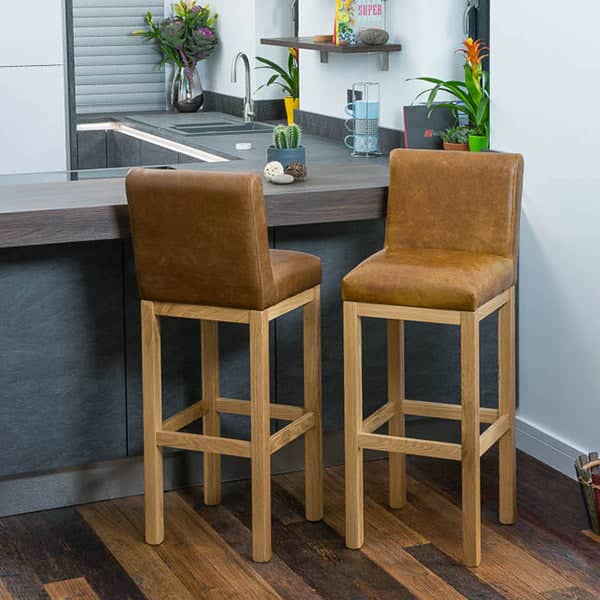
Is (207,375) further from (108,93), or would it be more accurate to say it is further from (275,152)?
(108,93)

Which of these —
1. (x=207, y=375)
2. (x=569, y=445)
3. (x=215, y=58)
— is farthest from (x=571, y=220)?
(x=215, y=58)

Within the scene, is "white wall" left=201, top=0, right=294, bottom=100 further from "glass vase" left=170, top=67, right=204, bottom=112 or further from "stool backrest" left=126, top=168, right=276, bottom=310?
"stool backrest" left=126, top=168, right=276, bottom=310

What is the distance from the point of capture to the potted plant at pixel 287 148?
3580 millimetres

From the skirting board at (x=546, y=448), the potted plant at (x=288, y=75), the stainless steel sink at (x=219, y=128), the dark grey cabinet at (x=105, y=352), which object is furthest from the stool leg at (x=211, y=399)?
the potted plant at (x=288, y=75)

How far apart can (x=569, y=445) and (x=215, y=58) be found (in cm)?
328

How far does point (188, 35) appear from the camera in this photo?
20.1ft

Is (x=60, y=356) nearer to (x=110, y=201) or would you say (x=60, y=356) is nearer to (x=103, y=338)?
(x=103, y=338)

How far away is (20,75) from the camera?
4.66 metres

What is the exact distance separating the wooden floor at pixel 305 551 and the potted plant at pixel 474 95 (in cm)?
108

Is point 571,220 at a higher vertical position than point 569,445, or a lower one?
higher

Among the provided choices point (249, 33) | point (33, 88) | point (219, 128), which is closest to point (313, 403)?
point (33, 88)

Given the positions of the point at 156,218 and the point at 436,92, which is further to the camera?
the point at 436,92

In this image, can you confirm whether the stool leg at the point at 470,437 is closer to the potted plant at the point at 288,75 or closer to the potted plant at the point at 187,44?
the potted plant at the point at 288,75

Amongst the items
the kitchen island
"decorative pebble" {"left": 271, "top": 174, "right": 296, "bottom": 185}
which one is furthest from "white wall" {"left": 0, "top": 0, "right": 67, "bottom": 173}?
"decorative pebble" {"left": 271, "top": 174, "right": 296, "bottom": 185}
